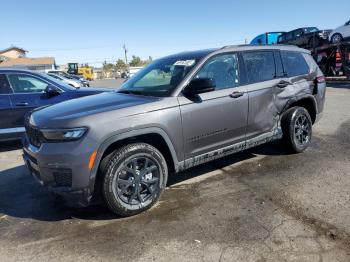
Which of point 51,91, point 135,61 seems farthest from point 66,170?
point 135,61

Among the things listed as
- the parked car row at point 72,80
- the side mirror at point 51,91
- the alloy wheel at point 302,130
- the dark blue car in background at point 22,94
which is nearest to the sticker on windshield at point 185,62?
the alloy wheel at point 302,130

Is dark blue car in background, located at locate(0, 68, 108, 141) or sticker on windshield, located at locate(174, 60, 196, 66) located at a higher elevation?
sticker on windshield, located at locate(174, 60, 196, 66)

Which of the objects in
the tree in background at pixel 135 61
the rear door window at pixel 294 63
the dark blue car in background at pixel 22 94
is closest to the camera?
the rear door window at pixel 294 63

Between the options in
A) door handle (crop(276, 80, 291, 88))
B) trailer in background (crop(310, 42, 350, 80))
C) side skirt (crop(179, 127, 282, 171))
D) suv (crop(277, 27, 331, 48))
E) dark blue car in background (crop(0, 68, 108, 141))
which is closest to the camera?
side skirt (crop(179, 127, 282, 171))

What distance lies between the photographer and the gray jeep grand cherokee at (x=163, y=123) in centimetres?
350

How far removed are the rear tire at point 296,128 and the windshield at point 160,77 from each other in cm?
190

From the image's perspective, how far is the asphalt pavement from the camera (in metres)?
3.06

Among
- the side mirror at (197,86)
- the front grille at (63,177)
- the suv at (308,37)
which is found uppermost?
the suv at (308,37)

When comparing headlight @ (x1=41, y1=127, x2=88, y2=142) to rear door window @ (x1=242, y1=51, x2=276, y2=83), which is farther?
rear door window @ (x1=242, y1=51, x2=276, y2=83)

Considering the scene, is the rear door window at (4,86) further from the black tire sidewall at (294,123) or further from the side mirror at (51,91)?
the black tire sidewall at (294,123)

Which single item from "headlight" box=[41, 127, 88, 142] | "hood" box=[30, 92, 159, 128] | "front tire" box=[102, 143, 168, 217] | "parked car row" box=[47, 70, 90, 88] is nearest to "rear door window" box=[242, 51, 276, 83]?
"hood" box=[30, 92, 159, 128]

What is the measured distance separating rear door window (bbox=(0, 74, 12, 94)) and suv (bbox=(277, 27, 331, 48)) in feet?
57.1

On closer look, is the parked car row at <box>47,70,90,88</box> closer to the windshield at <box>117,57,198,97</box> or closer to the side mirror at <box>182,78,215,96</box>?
the windshield at <box>117,57,198,97</box>

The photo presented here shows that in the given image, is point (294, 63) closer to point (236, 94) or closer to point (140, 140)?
point (236, 94)
